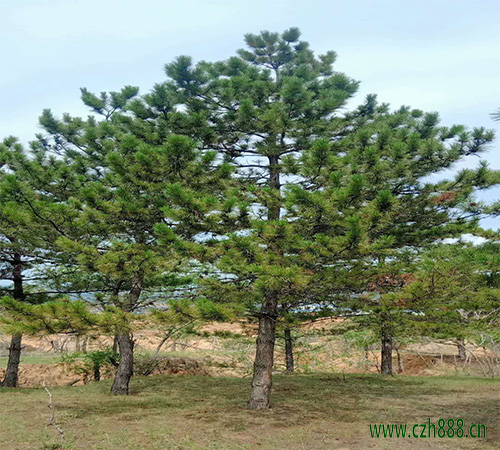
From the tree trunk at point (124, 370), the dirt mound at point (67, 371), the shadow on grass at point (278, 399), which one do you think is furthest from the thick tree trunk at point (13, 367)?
the tree trunk at point (124, 370)

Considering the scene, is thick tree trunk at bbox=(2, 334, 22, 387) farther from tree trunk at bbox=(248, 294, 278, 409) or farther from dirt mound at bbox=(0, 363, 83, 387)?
tree trunk at bbox=(248, 294, 278, 409)

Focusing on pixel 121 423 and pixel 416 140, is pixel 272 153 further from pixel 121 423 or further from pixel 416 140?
pixel 121 423

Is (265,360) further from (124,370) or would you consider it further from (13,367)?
(13,367)

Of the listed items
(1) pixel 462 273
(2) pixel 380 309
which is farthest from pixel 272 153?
(1) pixel 462 273

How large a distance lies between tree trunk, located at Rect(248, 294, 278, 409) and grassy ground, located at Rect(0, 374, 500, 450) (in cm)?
31

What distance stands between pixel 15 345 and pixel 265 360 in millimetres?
7608

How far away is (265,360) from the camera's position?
812 cm

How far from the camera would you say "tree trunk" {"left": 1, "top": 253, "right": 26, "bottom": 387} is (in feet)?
38.4

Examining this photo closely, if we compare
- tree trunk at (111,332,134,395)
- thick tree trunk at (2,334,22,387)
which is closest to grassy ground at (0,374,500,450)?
tree trunk at (111,332,134,395)

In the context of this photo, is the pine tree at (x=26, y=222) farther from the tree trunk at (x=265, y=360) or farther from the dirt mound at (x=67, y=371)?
the tree trunk at (x=265, y=360)

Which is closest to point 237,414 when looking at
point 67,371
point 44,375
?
point 67,371

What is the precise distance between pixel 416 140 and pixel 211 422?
20.2ft

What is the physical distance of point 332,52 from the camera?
11.7m

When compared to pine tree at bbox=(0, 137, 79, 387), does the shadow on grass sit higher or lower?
lower
